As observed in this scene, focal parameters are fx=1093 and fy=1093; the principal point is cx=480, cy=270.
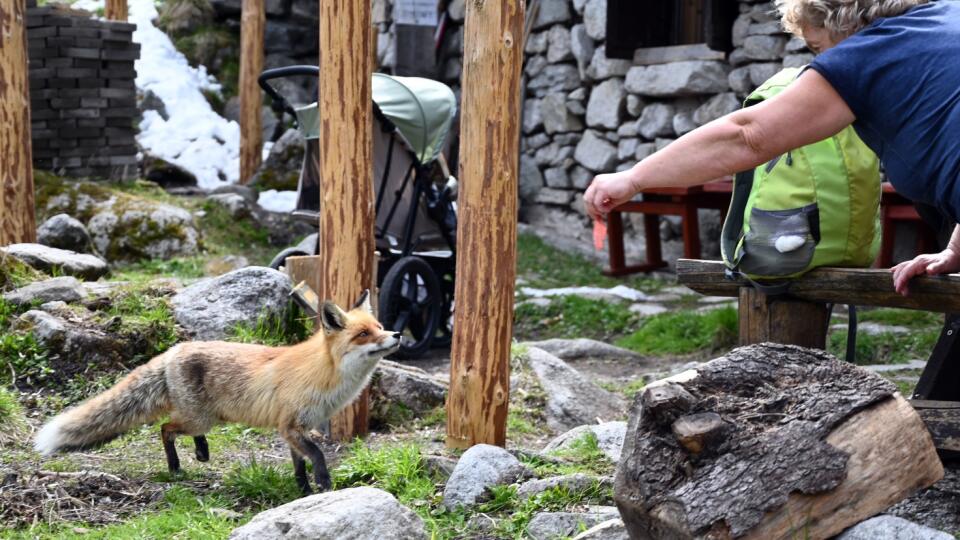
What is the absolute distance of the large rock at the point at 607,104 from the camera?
12344 mm

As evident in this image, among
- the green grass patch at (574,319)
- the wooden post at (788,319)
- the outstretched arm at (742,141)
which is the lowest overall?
the green grass patch at (574,319)

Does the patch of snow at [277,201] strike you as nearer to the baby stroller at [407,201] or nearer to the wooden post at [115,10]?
the wooden post at [115,10]

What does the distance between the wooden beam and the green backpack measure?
75 millimetres

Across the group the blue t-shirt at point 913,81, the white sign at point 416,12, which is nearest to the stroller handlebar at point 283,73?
the blue t-shirt at point 913,81

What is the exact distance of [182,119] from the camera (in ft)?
54.5

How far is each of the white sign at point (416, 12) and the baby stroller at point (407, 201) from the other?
683 centimetres

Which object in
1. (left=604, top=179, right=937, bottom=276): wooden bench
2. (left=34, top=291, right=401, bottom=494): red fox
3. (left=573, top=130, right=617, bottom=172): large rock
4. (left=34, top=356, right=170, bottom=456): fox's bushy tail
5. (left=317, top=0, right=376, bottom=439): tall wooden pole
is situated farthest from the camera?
(left=573, top=130, right=617, bottom=172): large rock

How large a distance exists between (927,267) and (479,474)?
179 cm

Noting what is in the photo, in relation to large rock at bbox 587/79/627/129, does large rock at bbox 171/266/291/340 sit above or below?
below

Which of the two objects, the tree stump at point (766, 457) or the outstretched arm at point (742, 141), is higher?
the outstretched arm at point (742, 141)

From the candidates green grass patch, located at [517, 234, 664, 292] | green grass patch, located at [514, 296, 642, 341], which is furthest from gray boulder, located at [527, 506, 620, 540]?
green grass patch, located at [517, 234, 664, 292]

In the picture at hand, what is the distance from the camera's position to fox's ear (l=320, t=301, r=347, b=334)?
4.58m

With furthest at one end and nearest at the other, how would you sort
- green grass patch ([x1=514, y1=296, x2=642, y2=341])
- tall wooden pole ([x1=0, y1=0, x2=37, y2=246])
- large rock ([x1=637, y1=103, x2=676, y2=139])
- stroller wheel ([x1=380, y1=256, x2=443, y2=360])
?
large rock ([x1=637, y1=103, x2=676, y2=139]) < green grass patch ([x1=514, y1=296, x2=642, y2=341]) < tall wooden pole ([x1=0, y1=0, x2=37, y2=246]) < stroller wheel ([x1=380, y1=256, x2=443, y2=360])

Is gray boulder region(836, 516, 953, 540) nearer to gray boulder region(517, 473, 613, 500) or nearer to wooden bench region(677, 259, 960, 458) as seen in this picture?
wooden bench region(677, 259, 960, 458)
